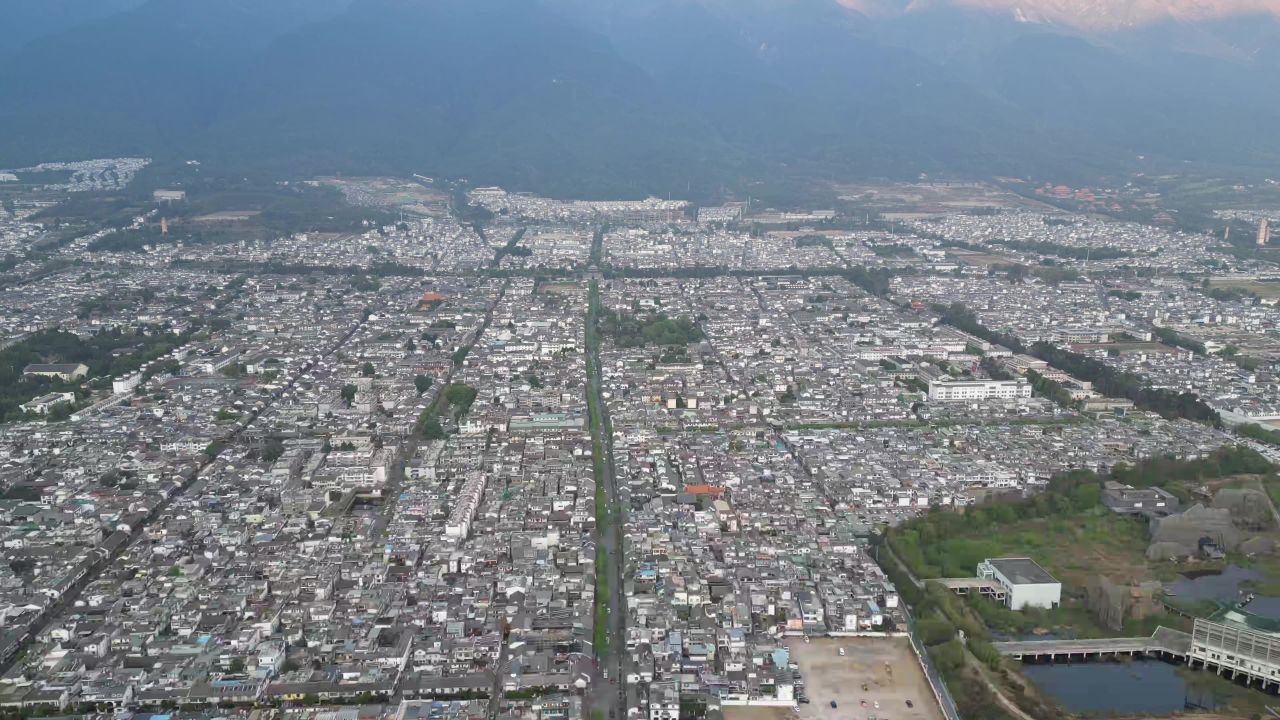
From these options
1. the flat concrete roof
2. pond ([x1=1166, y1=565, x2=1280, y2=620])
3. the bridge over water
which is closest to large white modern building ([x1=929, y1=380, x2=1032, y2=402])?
pond ([x1=1166, y1=565, x2=1280, y2=620])

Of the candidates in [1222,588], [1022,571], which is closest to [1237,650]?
[1222,588]

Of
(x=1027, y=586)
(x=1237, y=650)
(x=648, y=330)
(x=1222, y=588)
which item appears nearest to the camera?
(x=1237, y=650)

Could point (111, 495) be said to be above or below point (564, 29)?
below

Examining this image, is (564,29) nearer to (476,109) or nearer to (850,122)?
(476,109)

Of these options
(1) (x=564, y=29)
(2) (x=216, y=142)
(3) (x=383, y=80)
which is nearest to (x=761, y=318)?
(2) (x=216, y=142)

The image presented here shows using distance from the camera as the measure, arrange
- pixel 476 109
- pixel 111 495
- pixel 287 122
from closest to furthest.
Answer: pixel 111 495, pixel 287 122, pixel 476 109

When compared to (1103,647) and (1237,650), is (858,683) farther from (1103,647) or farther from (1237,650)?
(1237,650)
